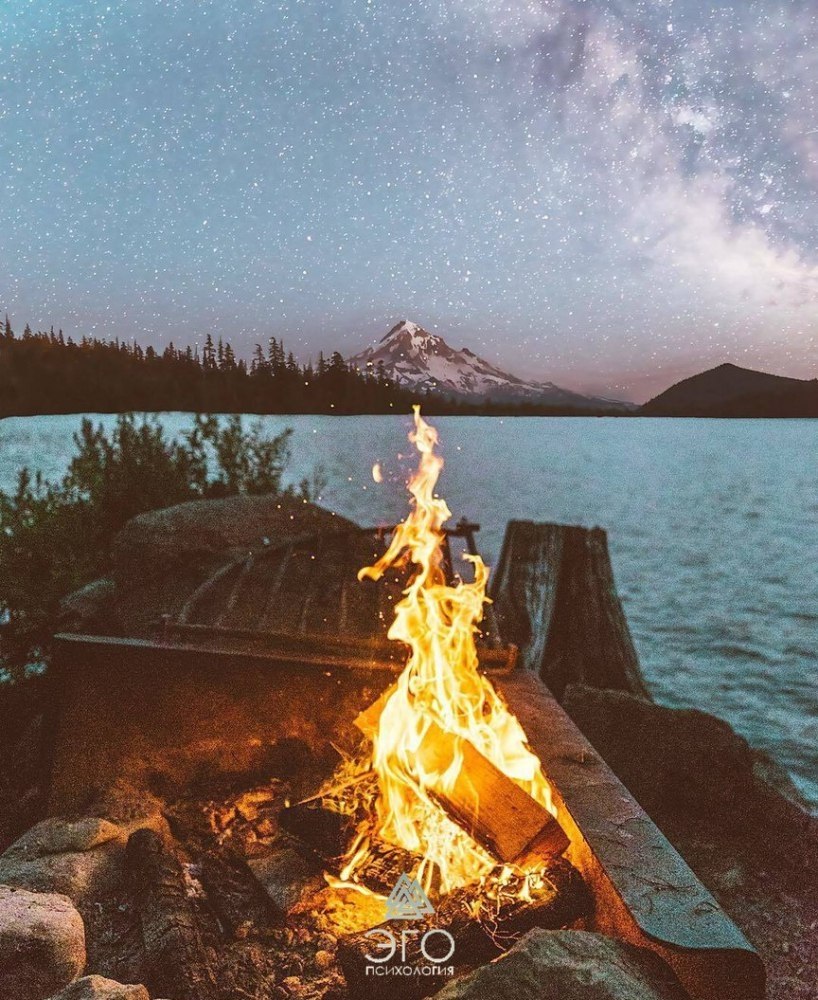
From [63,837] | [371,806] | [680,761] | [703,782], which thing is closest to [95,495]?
[63,837]

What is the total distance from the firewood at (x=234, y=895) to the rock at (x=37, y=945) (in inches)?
29.9

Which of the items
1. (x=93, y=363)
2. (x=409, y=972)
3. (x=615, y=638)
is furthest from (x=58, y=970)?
(x=93, y=363)

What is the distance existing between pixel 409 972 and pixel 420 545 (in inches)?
136

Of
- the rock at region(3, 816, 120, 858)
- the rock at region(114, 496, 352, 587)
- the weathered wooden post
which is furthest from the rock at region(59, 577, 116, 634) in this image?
the weathered wooden post

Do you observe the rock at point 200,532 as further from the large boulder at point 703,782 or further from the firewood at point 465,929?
the firewood at point 465,929

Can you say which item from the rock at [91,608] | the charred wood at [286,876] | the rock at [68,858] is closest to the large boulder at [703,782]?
the charred wood at [286,876]

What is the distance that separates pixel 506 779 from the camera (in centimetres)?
402

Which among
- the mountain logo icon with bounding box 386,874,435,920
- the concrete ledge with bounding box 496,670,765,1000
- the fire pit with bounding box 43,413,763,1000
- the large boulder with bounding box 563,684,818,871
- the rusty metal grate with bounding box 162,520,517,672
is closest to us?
the concrete ledge with bounding box 496,670,765,1000

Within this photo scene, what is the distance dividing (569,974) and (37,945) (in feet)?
7.66

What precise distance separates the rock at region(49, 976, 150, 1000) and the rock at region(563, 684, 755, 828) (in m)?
4.55

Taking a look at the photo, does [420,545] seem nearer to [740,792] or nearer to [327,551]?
[327,551]

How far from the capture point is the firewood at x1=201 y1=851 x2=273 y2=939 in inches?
146

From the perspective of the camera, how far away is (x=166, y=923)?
346cm

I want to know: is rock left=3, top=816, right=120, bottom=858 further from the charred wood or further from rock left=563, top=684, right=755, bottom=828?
rock left=563, top=684, right=755, bottom=828
